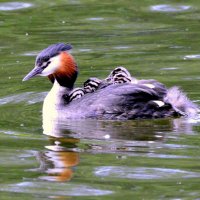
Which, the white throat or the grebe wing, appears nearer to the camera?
the grebe wing

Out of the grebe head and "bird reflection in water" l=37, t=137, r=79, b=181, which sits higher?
the grebe head

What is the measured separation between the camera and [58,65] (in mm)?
11336

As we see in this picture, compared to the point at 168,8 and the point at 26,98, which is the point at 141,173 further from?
the point at 168,8

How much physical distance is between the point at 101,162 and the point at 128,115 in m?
1.92

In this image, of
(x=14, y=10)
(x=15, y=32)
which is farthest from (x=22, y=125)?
(x=14, y=10)

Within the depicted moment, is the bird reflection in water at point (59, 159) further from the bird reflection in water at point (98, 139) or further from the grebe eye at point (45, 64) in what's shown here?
the grebe eye at point (45, 64)

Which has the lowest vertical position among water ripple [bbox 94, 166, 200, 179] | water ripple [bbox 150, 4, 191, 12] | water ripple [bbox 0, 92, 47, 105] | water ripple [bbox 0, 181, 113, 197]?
water ripple [bbox 0, 181, 113, 197]

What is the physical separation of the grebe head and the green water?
45cm

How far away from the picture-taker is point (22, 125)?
1052 centimetres

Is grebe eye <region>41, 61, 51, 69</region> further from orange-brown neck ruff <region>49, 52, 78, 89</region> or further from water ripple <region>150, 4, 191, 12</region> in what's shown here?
water ripple <region>150, 4, 191, 12</region>

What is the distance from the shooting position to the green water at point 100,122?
8320 millimetres

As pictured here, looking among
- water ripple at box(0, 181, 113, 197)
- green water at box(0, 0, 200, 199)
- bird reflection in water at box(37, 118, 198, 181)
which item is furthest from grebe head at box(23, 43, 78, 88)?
water ripple at box(0, 181, 113, 197)

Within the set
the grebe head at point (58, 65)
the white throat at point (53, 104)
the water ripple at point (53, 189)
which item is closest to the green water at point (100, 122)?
the water ripple at point (53, 189)

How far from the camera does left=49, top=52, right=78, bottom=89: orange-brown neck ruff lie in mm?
11344
